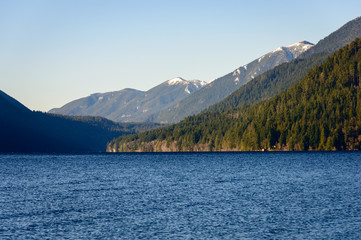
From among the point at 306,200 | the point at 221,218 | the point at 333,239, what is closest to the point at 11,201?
the point at 221,218

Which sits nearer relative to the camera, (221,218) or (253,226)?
(253,226)

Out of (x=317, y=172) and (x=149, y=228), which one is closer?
(x=149, y=228)

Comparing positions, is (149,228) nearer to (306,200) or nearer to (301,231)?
(301,231)

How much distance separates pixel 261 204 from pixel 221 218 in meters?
13.4

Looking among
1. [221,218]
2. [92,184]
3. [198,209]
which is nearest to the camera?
[221,218]

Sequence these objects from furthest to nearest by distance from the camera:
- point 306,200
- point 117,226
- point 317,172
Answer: point 317,172, point 306,200, point 117,226

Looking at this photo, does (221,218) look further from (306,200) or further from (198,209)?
(306,200)

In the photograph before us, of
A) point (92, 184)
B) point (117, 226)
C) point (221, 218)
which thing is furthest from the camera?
point (92, 184)

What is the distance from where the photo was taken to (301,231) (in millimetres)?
57781

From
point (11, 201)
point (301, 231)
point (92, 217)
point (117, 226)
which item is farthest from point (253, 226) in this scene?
point (11, 201)

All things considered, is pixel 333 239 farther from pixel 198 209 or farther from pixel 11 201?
pixel 11 201

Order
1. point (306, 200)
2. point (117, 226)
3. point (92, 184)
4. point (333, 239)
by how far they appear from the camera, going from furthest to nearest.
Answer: point (92, 184) < point (306, 200) < point (117, 226) < point (333, 239)

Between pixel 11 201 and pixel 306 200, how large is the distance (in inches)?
1979

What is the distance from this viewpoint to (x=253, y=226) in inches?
2408
